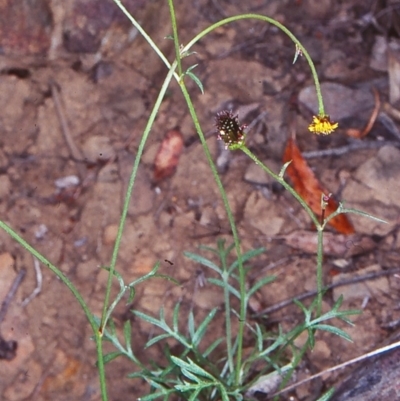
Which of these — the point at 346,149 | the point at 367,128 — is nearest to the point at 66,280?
the point at 346,149

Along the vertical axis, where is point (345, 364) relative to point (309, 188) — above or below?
below

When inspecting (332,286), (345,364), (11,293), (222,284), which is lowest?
(345,364)

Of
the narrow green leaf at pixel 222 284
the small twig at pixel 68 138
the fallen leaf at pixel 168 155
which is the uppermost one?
the small twig at pixel 68 138

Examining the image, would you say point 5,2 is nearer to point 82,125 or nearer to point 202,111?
point 82,125

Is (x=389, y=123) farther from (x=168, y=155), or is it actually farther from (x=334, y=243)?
(x=168, y=155)

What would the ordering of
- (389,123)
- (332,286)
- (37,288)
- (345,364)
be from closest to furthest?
(345,364)
(332,286)
(37,288)
(389,123)

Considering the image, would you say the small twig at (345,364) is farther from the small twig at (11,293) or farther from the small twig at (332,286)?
the small twig at (11,293)

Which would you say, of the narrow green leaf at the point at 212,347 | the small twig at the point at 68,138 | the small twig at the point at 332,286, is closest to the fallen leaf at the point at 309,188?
the small twig at the point at 332,286
